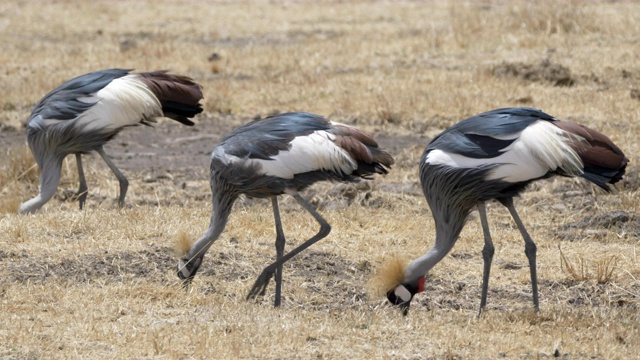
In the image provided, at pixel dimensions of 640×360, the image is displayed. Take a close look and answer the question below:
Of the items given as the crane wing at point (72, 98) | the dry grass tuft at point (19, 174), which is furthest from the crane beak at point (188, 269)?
the dry grass tuft at point (19, 174)

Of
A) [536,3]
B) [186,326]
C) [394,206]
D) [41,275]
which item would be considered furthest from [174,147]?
[536,3]

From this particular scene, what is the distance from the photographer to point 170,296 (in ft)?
20.8

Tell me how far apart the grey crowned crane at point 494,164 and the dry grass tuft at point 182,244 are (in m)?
1.28

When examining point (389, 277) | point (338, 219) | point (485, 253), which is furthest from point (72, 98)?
point (485, 253)

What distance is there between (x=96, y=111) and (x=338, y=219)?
1975 millimetres

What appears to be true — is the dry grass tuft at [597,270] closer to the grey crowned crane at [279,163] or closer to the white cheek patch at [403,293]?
the white cheek patch at [403,293]

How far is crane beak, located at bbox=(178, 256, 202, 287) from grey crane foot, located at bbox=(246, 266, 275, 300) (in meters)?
0.36

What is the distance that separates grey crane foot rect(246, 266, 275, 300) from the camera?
647cm

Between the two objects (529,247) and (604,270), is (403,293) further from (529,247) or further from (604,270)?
(604,270)

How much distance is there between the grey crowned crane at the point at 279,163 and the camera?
6.30 m

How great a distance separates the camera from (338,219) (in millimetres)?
8062

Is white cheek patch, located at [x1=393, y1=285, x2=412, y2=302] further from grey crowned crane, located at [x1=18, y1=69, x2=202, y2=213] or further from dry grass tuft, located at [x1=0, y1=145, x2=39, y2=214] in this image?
dry grass tuft, located at [x1=0, y1=145, x2=39, y2=214]

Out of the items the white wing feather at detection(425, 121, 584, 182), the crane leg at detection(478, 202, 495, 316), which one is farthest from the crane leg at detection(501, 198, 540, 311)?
the white wing feather at detection(425, 121, 584, 182)

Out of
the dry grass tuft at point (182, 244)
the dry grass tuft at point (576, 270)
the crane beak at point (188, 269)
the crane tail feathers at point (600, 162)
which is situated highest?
the crane tail feathers at point (600, 162)
